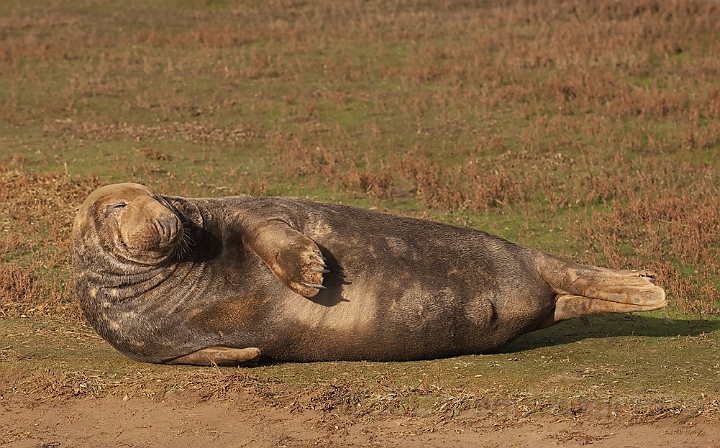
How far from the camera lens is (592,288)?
26.2 ft

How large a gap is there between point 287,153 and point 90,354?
23.1 ft

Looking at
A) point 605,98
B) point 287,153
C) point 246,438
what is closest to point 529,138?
point 605,98

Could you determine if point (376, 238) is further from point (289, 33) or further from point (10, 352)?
point (289, 33)

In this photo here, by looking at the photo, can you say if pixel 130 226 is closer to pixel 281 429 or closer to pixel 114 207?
pixel 114 207

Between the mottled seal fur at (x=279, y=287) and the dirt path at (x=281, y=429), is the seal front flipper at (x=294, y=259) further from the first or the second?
the dirt path at (x=281, y=429)

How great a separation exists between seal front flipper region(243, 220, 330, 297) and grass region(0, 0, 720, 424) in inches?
27.5

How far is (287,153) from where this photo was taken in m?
14.8

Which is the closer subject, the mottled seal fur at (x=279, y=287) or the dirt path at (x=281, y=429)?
the dirt path at (x=281, y=429)

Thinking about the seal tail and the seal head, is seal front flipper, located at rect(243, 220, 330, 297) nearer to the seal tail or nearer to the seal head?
the seal head

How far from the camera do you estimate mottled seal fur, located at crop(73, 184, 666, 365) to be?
7.29 metres

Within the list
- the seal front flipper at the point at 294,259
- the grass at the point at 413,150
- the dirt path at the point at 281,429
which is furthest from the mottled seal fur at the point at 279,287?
the dirt path at the point at 281,429

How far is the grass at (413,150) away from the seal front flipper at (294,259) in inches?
27.5

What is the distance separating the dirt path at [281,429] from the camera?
6.30 m

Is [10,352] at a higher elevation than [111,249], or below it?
below
